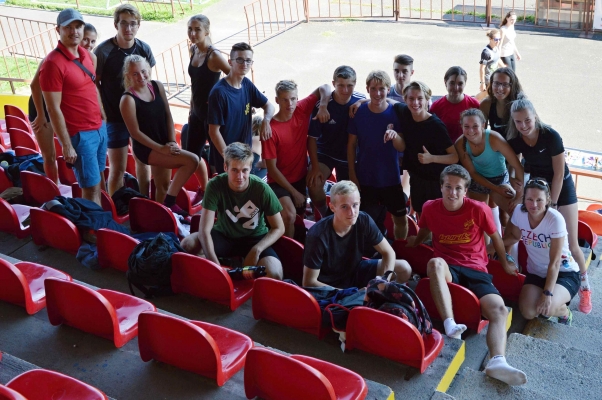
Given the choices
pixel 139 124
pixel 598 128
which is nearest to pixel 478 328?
pixel 139 124

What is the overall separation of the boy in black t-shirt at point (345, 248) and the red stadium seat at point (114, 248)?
1.40 metres

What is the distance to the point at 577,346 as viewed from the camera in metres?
5.11

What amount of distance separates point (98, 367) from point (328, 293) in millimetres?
1595

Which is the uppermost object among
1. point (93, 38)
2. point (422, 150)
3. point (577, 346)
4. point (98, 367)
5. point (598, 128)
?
point (93, 38)

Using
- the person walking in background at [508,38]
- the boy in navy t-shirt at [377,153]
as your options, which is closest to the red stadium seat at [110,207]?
the boy in navy t-shirt at [377,153]

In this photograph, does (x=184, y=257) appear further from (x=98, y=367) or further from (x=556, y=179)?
(x=556, y=179)

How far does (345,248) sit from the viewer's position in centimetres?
497

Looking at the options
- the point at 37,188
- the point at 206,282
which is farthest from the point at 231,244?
the point at 37,188

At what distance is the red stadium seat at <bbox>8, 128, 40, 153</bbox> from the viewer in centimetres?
856

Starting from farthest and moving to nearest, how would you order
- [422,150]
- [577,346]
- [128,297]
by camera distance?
[422,150]
[577,346]
[128,297]

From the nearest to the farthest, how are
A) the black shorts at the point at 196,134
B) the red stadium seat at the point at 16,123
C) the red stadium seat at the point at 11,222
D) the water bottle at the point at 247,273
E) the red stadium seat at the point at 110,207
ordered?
1. the water bottle at the point at 247,273
2. the red stadium seat at the point at 11,222
3. the red stadium seat at the point at 110,207
4. the black shorts at the point at 196,134
5. the red stadium seat at the point at 16,123

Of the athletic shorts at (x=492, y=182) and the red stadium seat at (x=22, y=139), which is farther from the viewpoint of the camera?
the red stadium seat at (x=22, y=139)

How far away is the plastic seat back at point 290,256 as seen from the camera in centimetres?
540

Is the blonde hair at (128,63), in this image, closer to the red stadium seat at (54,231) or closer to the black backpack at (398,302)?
the red stadium seat at (54,231)
